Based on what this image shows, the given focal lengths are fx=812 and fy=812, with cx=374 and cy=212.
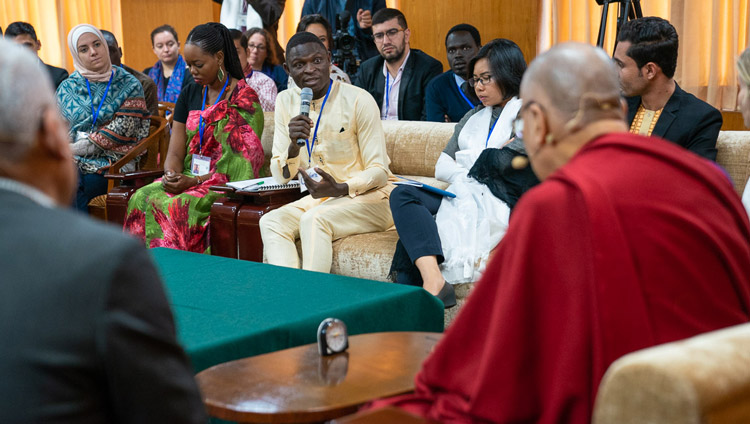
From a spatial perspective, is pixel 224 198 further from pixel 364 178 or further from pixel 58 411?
pixel 58 411

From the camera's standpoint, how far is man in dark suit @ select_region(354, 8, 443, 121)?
5285 mm

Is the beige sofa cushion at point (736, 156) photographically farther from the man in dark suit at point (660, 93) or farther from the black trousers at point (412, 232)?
the black trousers at point (412, 232)

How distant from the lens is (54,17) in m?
8.56

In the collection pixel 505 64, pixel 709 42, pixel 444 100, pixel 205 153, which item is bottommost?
pixel 205 153

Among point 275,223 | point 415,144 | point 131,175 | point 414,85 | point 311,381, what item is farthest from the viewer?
point 414,85

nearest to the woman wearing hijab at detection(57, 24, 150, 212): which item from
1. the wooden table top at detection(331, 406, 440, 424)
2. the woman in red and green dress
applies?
the woman in red and green dress

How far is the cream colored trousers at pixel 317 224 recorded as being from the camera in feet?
11.8

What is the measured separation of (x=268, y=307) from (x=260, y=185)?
1691mm

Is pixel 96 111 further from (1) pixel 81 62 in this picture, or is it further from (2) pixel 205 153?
(2) pixel 205 153

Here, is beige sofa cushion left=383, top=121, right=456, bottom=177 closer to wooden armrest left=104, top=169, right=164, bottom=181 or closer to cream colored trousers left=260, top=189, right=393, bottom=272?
cream colored trousers left=260, top=189, right=393, bottom=272

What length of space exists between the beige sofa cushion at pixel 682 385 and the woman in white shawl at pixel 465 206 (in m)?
2.18

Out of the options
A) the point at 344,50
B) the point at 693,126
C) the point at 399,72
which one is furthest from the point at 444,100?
Answer: the point at 693,126

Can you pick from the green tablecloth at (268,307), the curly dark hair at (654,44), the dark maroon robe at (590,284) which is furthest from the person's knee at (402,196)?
the dark maroon robe at (590,284)

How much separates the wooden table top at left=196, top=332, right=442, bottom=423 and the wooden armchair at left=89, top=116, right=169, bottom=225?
3006mm
